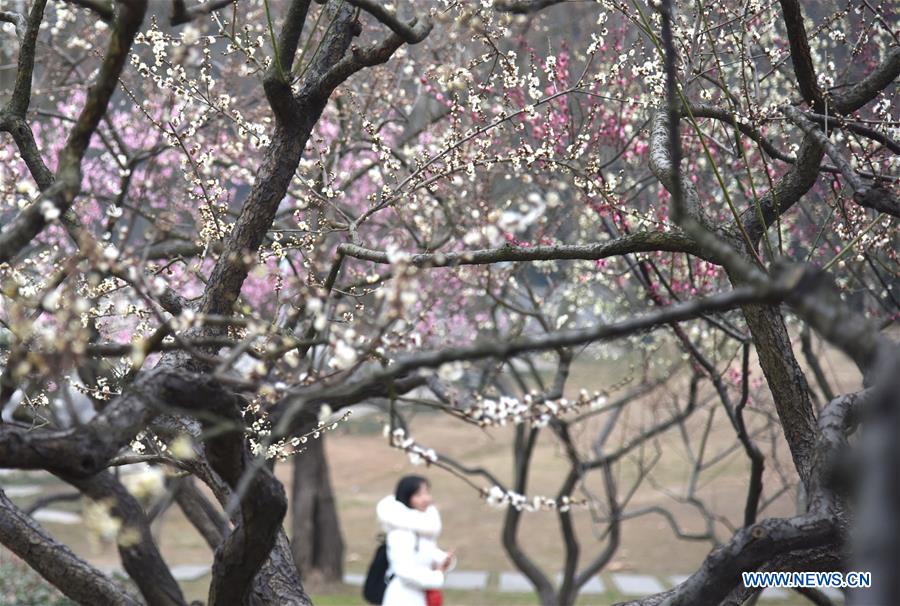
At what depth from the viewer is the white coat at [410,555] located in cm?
585

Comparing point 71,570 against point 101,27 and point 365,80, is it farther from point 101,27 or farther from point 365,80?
point 101,27

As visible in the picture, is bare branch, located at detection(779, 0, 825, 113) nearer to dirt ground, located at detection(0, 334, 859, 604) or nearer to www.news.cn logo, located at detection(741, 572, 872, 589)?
www.news.cn logo, located at detection(741, 572, 872, 589)

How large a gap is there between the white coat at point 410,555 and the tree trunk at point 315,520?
245 inches

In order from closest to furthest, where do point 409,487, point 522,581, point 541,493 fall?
point 409,487
point 522,581
point 541,493

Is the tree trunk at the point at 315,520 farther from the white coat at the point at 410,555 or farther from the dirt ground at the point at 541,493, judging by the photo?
the white coat at the point at 410,555

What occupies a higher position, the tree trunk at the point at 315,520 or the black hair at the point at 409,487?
the tree trunk at the point at 315,520

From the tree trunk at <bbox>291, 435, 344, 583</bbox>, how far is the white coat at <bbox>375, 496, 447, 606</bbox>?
6.22m

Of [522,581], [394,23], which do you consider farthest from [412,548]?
[522,581]

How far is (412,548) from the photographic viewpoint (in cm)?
589

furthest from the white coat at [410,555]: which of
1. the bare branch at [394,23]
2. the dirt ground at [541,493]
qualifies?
the dirt ground at [541,493]

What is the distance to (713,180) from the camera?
26.9ft

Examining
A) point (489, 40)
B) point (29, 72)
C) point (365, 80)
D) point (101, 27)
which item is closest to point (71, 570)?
point (29, 72)

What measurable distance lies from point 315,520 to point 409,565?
659 centimetres

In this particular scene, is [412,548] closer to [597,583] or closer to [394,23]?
[394,23]
